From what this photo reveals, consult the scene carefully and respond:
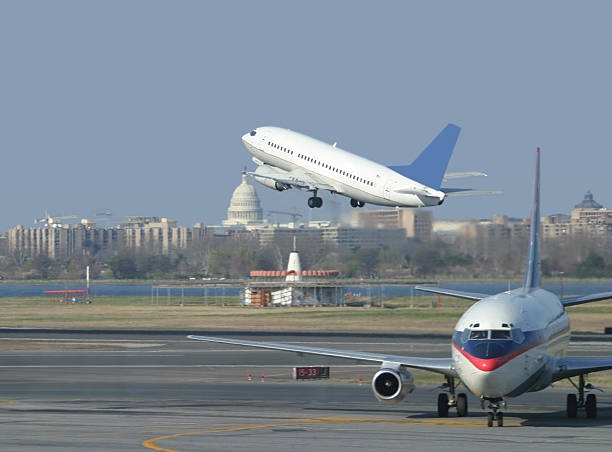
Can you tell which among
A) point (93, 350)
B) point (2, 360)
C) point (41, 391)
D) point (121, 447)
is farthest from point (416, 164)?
point (121, 447)

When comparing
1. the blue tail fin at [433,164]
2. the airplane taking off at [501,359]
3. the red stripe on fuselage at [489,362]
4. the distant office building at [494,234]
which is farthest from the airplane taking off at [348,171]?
the red stripe on fuselage at [489,362]

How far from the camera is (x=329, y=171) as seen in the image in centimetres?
9769

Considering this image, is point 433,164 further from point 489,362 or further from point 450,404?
point 489,362

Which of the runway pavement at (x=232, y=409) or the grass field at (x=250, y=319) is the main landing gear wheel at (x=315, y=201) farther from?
the runway pavement at (x=232, y=409)

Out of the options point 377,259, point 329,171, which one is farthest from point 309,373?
point 377,259

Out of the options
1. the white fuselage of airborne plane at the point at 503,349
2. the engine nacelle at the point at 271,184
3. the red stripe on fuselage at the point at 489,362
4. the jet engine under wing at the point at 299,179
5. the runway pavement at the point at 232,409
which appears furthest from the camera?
the engine nacelle at the point at 271,184

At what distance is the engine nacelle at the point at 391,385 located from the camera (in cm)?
3753

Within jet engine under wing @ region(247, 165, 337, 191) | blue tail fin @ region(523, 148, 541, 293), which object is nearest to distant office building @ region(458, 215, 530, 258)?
jet engine under wing @ region(247, 165, 337, 191)

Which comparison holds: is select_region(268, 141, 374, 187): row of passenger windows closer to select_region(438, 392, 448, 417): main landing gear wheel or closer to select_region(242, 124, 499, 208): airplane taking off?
select_region(242, 124, 499, 208): airplane taking off

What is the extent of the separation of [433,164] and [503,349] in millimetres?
59353

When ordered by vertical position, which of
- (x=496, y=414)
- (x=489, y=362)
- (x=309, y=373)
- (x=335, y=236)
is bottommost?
(x=309, y=373)

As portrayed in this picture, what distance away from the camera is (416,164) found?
92.8m

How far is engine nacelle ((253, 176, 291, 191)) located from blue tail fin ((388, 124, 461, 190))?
39.7ft

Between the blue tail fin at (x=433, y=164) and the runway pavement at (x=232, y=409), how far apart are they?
66.6ft
